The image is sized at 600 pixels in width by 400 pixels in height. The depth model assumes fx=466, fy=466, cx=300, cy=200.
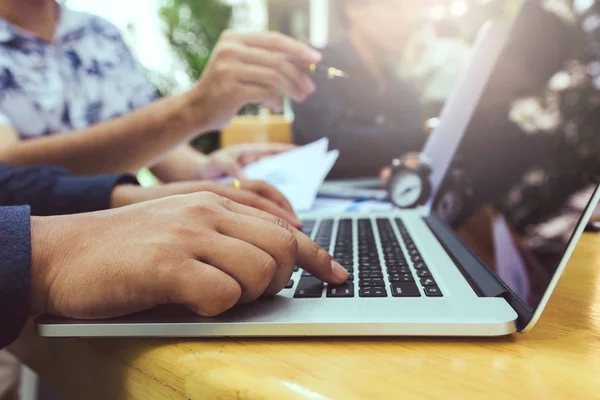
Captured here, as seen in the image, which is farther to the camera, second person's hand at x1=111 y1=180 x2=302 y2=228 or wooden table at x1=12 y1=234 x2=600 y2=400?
second person's hand at x1=111 y1=180 x2=302 y2=228

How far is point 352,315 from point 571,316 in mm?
156

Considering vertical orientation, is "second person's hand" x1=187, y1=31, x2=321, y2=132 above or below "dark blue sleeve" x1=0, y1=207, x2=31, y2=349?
above

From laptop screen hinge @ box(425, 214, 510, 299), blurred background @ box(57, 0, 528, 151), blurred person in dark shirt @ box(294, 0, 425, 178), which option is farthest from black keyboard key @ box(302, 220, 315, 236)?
blurred background @ box(57, 0, 528, 151)

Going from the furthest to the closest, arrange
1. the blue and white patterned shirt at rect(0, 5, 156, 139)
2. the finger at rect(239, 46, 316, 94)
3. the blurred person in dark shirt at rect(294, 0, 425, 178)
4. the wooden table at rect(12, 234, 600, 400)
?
the blurred person in dark shirt at rect(294, 0, 425, 178), the blue and white patterned shirt at rect(0, 5, 156, 139), the finger at rect(239, 46, 316, 94), the wooden table at rect(12, 234, 600, 400)

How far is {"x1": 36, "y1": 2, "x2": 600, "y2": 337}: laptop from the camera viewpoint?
10.6 inches

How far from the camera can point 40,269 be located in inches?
11.2

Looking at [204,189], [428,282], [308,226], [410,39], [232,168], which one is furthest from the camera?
[410,39]

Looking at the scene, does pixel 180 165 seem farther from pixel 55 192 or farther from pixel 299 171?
pixel 55 192

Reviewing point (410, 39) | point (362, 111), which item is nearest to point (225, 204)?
point (362, 111)

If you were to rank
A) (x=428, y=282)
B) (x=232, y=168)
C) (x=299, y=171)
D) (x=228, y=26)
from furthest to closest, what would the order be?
(x=228, y=26)
(x=232, y=168)
(x=299, y=171)
(x=428, y=282)

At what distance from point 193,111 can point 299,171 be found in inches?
8.4

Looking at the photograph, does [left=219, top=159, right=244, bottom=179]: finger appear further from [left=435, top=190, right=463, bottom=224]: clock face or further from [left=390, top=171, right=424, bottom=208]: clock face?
[left=435, top=190, right=463, bottom=224]: clock face

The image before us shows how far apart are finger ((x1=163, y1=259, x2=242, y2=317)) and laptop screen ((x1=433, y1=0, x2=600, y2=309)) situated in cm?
18

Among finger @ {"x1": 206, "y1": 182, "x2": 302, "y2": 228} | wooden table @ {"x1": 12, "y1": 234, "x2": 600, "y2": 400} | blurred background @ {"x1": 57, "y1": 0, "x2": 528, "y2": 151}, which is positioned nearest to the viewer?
wooden table @ {"x1": 12, "y1": 234, "x2": 600, "y2": 400}
